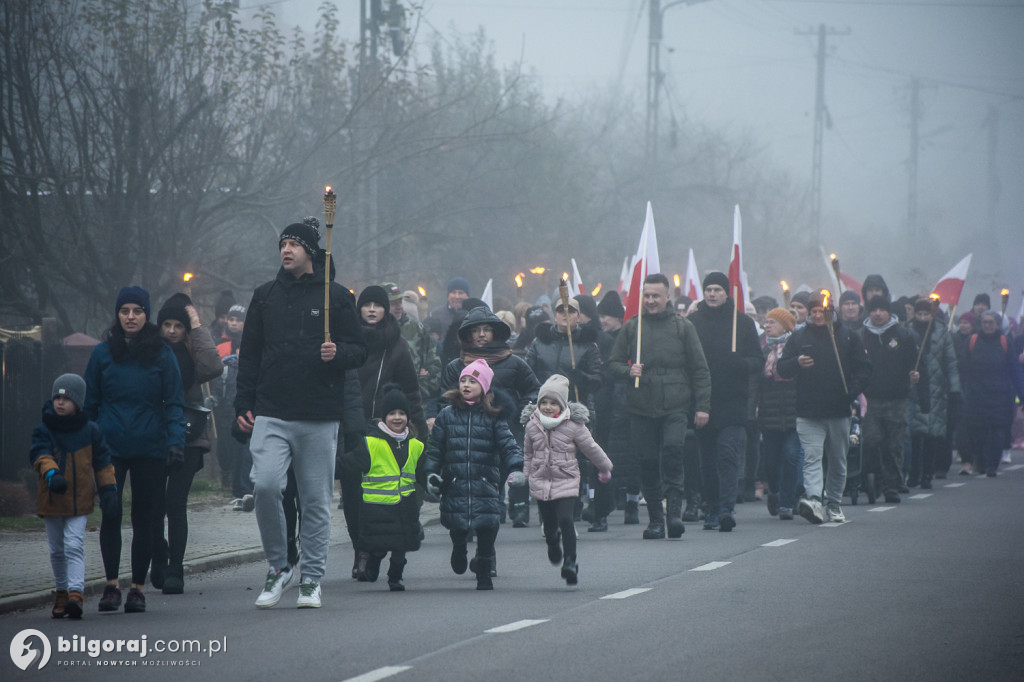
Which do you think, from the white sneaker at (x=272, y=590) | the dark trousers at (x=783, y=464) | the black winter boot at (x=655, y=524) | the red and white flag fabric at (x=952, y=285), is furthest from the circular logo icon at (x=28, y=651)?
the red and white flag fabric at (x=952, y=285)

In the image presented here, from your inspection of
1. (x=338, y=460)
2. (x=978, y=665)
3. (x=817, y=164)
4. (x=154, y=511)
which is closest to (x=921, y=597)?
(x=978, y=665)

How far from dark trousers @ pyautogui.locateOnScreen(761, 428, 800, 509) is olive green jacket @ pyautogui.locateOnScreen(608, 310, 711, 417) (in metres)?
2.05

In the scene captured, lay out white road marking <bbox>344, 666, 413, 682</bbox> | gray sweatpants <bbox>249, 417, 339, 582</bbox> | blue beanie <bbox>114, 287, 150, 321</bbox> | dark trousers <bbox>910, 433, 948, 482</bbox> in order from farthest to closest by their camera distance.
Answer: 1. dark trousers <bbox>910, 433, 948, 482</bbox>
2. blue beanie <bbox>114, 287, 150, 321</bbox>
3. gray sweatpants <bbox>249, 417, 339, 582</bbox>
4. white road marking <bbox>344, 666, 413, 682</bbox>

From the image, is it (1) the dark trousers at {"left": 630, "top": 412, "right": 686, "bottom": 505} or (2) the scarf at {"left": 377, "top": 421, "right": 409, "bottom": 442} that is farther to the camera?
(1) the dark trousers at {"left": 630, "top": 412, "right": 686, "bottom": 505}

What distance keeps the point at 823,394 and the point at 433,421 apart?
4.30 metres

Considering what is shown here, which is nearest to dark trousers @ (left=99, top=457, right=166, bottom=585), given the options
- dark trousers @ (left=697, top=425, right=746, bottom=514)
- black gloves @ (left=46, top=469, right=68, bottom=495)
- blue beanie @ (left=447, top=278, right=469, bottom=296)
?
black gloves @ (left=46, top=469, right=68, bottom=495)

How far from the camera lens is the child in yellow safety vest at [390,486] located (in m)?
9.38

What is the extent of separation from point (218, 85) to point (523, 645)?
44.7 ft

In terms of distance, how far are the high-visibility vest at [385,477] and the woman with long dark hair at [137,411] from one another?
1253 mm

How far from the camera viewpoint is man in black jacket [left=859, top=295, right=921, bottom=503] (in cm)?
1597

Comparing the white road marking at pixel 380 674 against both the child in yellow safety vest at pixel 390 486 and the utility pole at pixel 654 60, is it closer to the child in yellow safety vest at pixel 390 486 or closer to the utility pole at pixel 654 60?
the child in yellow safety vest at pixel 390 486

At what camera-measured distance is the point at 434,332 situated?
57.1ft

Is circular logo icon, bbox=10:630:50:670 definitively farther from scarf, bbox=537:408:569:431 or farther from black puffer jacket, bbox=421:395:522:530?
scarf, bbox=537:408:569:431

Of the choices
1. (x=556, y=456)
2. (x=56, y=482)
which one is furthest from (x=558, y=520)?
(x=56, y=482)
